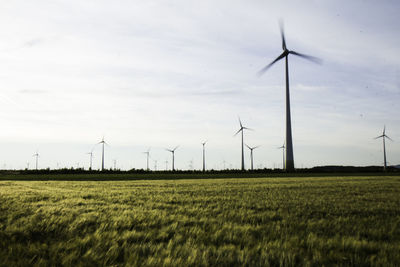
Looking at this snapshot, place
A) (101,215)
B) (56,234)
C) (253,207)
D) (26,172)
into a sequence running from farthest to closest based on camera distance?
1. (26,172)
2. (253,207)
3. (101,215)
4. (56,234)

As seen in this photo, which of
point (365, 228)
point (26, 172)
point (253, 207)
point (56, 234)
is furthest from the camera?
point (26, 172)

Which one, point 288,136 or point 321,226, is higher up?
point 288,136

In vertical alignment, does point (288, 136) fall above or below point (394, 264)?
above

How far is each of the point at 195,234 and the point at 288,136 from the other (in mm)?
80656

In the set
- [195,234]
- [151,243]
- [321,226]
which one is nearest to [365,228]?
[321,226]

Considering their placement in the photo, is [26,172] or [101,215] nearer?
[101,215]

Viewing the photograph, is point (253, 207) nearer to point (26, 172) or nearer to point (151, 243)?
point (151, 243)

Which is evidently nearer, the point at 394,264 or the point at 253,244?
the point at 394,264

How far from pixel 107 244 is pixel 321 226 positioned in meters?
5.78

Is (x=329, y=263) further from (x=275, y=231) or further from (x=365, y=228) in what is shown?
(x=365, y=228)

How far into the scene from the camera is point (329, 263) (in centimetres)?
560

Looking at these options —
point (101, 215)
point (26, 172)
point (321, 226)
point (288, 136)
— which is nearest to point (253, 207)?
point (321, 226)

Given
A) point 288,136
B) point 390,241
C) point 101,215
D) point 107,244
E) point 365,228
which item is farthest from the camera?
point 288,136

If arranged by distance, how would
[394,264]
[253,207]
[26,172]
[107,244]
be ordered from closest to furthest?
[394,264]
[107,244]
[253,207]
[26,172]
